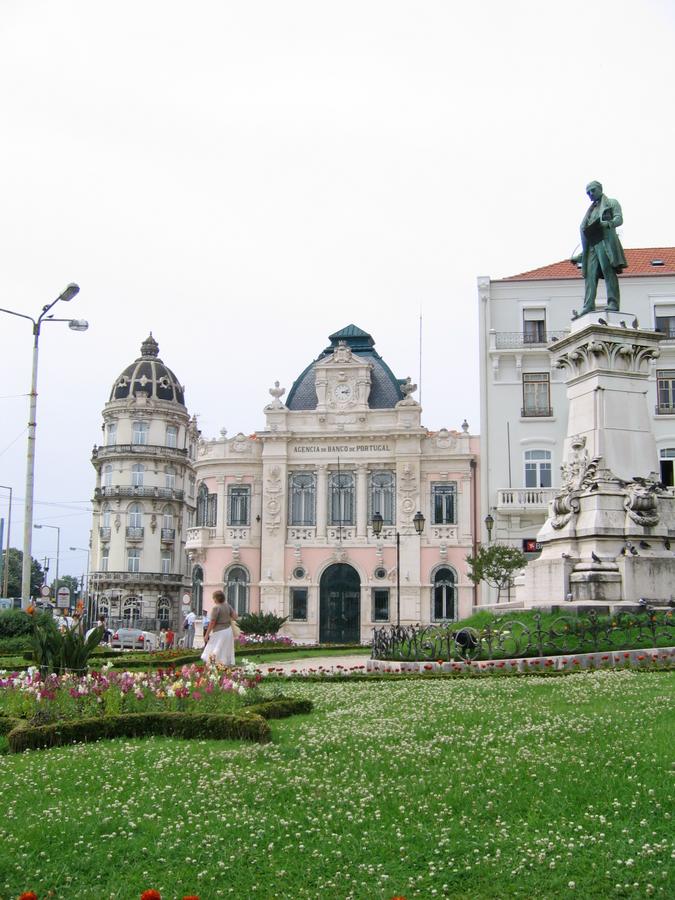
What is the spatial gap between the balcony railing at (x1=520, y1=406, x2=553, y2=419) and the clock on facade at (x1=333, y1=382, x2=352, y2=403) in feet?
39.8

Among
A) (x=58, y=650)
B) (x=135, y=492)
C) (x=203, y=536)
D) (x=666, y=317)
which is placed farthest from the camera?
(x=135, y=492)

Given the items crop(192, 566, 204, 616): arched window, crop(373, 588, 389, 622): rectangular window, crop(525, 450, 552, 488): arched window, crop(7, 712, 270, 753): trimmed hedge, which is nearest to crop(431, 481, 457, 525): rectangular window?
crop(373, 588, 389, 622): rectangular window

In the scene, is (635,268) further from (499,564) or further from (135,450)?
(135,450)

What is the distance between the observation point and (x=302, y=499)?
182 ft

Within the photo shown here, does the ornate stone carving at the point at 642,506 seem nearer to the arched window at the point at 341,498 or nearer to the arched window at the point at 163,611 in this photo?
the arched window at the point at 341,498

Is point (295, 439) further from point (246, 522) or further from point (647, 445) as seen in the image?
point (647, 445)

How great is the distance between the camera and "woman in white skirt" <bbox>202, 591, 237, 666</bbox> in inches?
676

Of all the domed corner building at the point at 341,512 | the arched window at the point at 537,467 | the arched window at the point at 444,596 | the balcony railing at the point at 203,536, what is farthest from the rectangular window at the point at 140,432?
the arched window at the point at 537,467

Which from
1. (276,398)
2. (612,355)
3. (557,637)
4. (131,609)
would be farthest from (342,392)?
(557,637)

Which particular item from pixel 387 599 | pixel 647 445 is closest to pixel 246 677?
pixel 647 445

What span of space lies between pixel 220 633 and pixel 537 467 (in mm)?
32117

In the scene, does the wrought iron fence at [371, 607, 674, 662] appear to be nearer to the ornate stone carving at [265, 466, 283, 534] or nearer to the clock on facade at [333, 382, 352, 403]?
the ornate stone carving at [265, 466, 283, 534]

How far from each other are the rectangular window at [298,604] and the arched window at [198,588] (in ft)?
18.4

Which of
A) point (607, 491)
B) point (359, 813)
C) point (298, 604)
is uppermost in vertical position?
point (607, 491)
